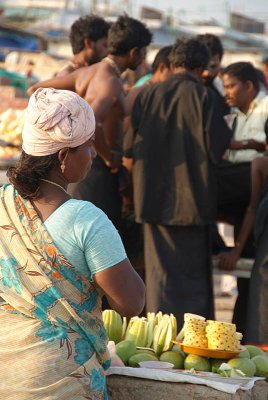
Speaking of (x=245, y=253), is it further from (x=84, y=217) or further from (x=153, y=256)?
(x=84, y=217)

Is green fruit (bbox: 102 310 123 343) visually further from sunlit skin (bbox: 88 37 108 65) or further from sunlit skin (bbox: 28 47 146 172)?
sunlit skin (bbox: 88 37 108 65)

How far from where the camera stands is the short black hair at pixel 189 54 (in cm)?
628

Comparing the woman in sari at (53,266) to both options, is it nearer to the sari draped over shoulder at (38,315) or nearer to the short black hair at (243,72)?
the sari draped over shoulder at (38,315)

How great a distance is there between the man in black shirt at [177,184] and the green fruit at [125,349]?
2.21 m

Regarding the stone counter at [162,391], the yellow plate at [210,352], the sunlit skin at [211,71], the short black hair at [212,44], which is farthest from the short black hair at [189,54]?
the stone counter at [162,391]

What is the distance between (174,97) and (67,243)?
133 inches

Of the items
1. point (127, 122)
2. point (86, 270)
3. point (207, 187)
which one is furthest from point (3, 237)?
point (127, 122)

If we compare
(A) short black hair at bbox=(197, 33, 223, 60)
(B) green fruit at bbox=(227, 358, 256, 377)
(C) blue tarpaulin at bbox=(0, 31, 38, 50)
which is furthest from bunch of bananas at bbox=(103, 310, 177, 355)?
(C) blue tarpaulin at bbox=(0, 31, 38, 50)

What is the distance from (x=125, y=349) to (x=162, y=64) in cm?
344

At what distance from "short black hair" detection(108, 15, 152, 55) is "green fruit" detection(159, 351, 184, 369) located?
2.79 meters

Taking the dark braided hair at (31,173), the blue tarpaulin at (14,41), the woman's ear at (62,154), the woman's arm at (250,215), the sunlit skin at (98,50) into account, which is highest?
the woman's ear at (62,154)

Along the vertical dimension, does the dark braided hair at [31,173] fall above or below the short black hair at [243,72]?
above

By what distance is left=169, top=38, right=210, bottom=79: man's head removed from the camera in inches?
248

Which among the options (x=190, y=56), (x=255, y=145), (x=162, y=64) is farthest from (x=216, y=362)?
(x=162, y=64)
